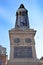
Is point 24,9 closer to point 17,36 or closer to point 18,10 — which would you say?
point 18,10

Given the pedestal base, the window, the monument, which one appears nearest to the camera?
the pedestal base

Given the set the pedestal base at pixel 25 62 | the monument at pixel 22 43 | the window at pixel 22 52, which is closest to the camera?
the pedestal base at pixel 25 62

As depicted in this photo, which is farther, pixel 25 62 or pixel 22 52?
pixel 22 52

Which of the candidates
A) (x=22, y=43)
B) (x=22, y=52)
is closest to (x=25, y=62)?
(x=22, y=52)

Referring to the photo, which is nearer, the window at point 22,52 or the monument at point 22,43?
the monument at point 22,43

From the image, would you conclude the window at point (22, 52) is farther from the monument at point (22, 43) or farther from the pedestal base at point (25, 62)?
the pedestal base at point (25, 62)

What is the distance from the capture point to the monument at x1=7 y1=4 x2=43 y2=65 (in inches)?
1190

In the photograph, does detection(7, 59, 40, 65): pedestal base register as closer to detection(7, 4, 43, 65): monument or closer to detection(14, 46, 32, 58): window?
detection(7, 4, 43, 65): monument

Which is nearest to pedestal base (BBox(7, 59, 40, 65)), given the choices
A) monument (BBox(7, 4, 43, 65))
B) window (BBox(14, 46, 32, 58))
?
monument (BBox(7, 4, 43, 65))

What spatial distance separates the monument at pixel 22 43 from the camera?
30.2 m

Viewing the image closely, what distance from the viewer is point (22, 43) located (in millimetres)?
32125

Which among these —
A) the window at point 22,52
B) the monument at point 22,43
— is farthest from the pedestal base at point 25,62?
the window at point 22,52

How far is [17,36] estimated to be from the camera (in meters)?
32.9

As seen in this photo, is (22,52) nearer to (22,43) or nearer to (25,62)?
(25,62)
